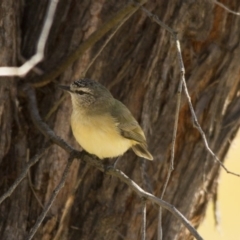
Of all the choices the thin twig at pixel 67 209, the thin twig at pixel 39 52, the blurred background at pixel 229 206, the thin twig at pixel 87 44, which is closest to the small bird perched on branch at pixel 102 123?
the thin twig at pixel 87 44

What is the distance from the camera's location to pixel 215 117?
6.23m

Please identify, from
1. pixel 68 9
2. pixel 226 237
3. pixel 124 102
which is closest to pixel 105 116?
pixel 124 102

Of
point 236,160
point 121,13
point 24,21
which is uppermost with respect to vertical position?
point 121,13

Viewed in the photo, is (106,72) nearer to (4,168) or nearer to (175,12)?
(175,12)

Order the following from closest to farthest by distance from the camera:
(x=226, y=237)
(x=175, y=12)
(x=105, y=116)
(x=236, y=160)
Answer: (x=105, y=116)
(x=175, y=12)
(x=226, y=237)
(x=236, y=160)

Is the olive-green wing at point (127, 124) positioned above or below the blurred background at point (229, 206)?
above

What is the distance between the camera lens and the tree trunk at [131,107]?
227 inches

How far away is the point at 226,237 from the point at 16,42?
13.3 ft

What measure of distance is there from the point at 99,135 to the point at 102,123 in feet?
0.46

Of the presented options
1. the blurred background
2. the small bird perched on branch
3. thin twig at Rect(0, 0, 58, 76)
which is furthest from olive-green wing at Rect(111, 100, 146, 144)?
the blurred background

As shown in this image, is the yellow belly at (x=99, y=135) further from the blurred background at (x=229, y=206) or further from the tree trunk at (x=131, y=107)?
the blurred background at (x=229, y=206)

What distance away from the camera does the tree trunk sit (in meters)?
5.75

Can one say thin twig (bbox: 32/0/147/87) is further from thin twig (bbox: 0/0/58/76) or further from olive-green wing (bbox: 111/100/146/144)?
thin twig (bbox: 0/0/58/76)

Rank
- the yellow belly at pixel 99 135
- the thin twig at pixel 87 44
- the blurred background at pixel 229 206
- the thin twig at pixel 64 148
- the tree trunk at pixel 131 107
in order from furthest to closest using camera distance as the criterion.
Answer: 1. the blurred background at pixel 229 206
2. the tree trunk at pixel 131 107
3. the yellow belly at pixel 99 135
4. the thin twig at pixel 87 44
5. the thin twig at pixel 64 148
